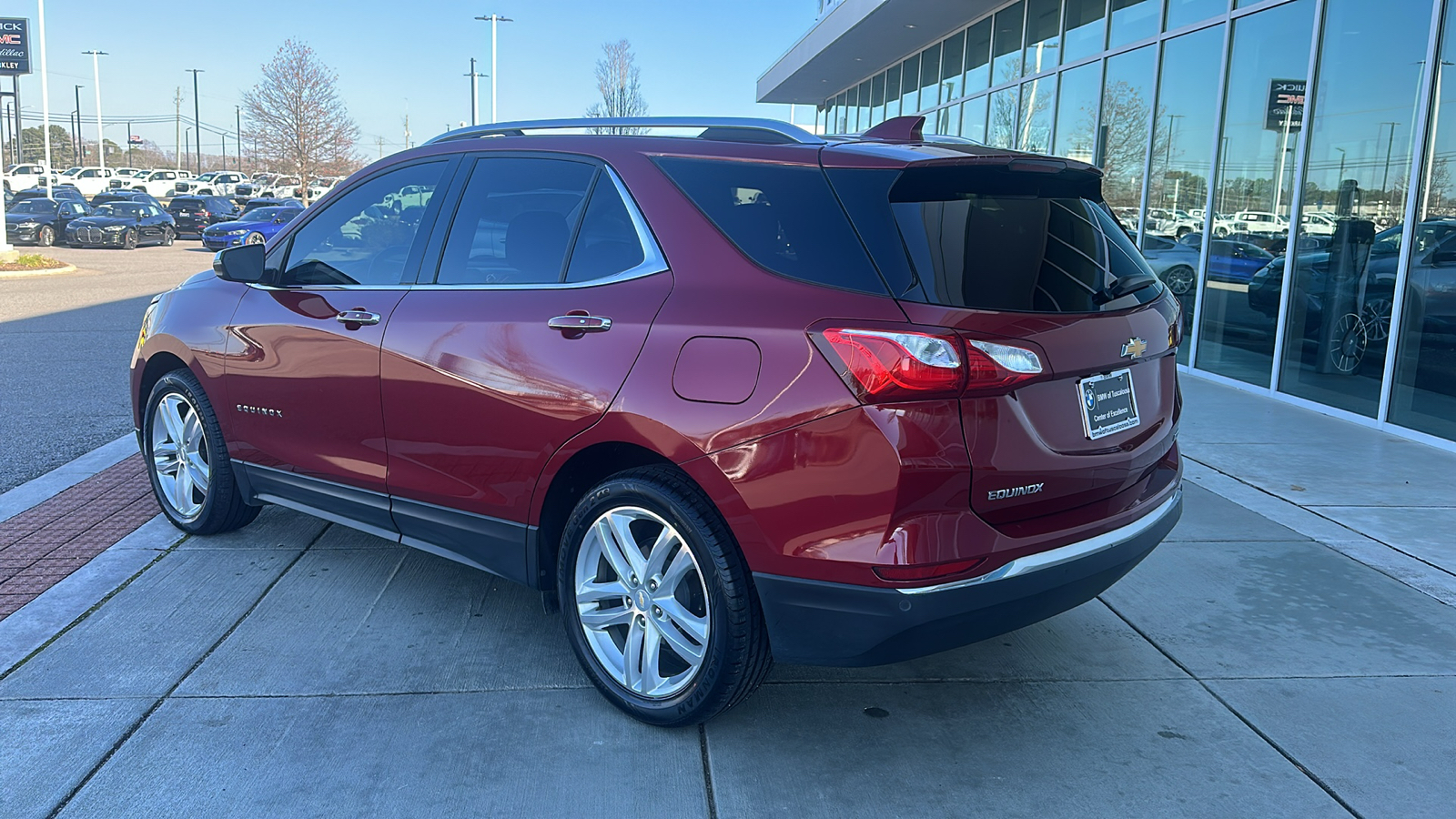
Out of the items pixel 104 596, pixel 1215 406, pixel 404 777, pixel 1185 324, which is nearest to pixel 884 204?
pixel 404 777

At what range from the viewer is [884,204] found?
117 inches

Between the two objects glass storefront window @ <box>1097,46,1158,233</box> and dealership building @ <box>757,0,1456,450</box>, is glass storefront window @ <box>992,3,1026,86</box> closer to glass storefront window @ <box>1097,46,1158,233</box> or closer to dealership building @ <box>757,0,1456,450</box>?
dealership building @ <box>757,0,1456,450</box>

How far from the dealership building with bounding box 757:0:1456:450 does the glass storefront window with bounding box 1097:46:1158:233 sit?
25 mm

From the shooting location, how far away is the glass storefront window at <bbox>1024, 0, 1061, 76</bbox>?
1393 centimetres

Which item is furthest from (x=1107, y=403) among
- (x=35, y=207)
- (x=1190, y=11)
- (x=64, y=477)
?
(x=35, y=207)

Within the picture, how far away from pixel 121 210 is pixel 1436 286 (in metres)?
36.0

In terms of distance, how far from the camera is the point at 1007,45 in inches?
616

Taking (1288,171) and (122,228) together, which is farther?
(122,228)

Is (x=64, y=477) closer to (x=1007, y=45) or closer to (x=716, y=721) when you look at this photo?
(x=716, y=721)

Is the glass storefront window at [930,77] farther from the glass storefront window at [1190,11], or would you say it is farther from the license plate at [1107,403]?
the license plate at [1107,403]

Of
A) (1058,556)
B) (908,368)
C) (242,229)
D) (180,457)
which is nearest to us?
(908,368)

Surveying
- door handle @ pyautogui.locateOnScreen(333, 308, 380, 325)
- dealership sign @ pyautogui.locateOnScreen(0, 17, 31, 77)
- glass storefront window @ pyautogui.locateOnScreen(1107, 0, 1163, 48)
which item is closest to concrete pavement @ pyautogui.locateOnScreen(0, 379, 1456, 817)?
door handle @ pyautogui.locateOnScreen(333, 308, 380, 325)

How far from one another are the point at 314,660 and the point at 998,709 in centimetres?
234

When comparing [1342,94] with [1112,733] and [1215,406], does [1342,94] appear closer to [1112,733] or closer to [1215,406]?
[1215,406]
